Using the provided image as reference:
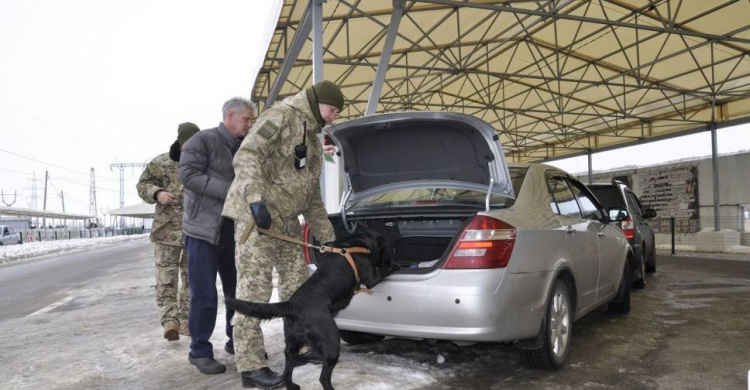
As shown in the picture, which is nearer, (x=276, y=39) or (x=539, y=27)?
(x=276, y=39)

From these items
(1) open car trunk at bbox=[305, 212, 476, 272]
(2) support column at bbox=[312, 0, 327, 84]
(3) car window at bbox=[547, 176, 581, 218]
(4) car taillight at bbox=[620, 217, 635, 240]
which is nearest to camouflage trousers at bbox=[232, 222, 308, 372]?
(1) open car trunk at bbox=[305, 212, 476, 272]

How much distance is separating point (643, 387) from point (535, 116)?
59.4 ft

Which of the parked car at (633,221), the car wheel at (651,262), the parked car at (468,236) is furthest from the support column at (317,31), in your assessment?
the car wheel at (651,262)

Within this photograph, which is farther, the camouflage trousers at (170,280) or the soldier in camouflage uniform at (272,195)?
the camouflage trousers at (170,280)

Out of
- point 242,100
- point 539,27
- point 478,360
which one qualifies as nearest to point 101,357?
point 242,100

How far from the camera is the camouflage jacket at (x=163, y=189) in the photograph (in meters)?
4.22

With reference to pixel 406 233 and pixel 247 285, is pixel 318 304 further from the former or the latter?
pixel 406 233

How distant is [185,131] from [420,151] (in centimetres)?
205

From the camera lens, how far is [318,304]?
→ 8.69ft

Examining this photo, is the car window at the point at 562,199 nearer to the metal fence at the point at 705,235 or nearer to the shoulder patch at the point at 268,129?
the shoulder patch at the point at 268,129

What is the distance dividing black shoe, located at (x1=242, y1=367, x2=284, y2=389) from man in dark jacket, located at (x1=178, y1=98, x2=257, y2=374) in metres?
0.47

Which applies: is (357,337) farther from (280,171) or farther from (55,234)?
(55,234)

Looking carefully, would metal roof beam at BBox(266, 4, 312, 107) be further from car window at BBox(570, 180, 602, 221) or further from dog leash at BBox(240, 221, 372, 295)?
dog leash at BBox(240, 221, 372, 295)

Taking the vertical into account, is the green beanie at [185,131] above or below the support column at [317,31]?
below
